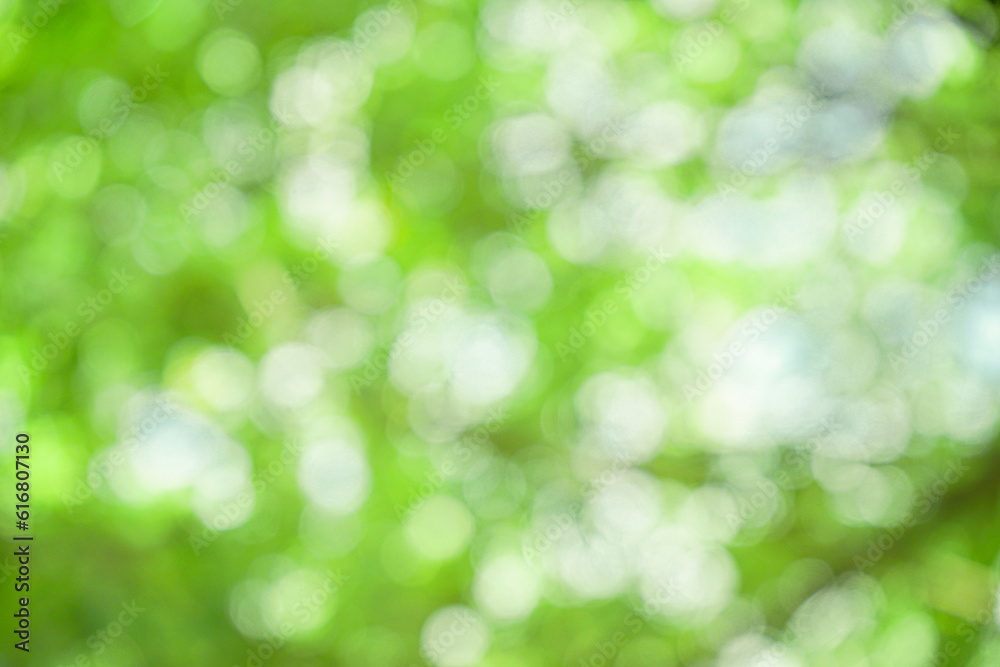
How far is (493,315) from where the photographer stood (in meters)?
1.23

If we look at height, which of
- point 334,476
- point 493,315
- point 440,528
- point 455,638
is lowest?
point 455,638

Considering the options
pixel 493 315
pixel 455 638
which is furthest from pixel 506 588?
pixel 493 315

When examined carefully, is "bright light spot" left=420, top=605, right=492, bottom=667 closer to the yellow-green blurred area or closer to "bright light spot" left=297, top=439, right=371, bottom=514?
the yellow-green blurred area

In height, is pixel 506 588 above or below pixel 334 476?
below

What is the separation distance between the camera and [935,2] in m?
1.18

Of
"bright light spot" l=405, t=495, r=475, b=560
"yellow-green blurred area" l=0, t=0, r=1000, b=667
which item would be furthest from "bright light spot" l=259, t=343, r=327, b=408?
"bright light spot" l=405, t=495, r=475, b=560

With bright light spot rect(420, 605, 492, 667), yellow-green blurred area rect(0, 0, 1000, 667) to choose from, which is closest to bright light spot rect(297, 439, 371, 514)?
yellow-green blurred area rect(0, 0, 1000, 667)

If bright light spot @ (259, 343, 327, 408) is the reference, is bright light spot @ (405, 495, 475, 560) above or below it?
below

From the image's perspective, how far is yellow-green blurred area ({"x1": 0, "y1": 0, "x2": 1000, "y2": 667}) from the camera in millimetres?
1124

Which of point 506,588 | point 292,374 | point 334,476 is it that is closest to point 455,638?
point 506,588

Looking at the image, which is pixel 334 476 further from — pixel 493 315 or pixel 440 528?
pixel 493 315

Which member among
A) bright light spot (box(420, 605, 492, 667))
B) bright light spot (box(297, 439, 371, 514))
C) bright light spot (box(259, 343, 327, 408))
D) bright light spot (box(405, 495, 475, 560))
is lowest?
bright light spot (box(420, 605, 492, 667))

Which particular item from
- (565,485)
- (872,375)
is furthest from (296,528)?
(872,375)

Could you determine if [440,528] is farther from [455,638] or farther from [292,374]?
[292,374]
